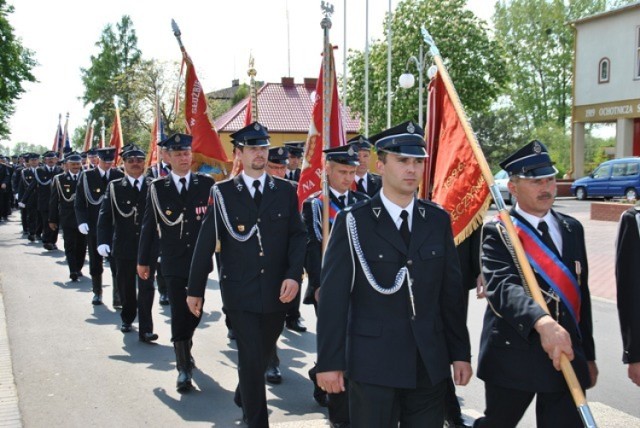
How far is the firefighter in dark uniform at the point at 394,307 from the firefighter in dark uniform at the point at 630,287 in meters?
0.93

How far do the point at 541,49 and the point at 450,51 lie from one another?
103ft

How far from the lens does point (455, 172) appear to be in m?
5.00

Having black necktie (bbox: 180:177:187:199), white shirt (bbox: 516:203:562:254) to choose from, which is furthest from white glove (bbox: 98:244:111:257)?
white shirt (bbox: 516:203:562:254)

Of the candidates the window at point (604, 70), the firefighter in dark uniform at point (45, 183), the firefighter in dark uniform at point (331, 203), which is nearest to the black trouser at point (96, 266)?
the firefighter in dark uniform at point (331, 203)

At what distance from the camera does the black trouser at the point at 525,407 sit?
12.1ft

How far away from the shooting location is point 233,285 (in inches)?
206

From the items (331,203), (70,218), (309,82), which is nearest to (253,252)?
(331,203)

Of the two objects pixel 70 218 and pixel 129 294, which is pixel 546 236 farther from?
pixel 70 218

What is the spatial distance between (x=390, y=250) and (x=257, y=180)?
2110mm

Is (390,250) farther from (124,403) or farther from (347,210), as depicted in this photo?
(124,403)

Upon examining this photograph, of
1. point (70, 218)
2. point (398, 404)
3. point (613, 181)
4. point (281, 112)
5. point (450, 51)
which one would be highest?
point (450, 51)

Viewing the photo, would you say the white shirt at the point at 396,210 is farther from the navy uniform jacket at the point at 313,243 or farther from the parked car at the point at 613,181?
the parked car at the point at 613,181

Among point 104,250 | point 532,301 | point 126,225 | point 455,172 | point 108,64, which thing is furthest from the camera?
point 108,64

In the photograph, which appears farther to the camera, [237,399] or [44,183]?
[44,183]
